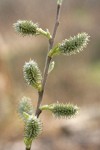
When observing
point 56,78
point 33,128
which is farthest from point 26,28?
point 56,78

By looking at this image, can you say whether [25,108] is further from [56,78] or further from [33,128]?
[56,78]

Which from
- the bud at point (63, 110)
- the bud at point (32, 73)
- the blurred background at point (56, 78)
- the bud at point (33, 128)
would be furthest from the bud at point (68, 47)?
the blurred background at point (56, 78)

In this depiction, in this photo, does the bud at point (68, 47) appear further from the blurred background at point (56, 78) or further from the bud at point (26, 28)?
the blurred background at point (56, 78)

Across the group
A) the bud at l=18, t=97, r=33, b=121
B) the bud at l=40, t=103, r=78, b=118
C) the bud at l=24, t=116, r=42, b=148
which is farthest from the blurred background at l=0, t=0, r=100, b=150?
the bud at l=24, t=116, r=42, b=148

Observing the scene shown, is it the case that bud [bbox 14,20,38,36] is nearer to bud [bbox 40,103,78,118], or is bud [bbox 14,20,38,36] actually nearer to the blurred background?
bud [bbox 40,103,78,118]

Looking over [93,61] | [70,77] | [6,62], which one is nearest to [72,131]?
[6,62]

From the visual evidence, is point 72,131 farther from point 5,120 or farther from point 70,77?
point 70,77
